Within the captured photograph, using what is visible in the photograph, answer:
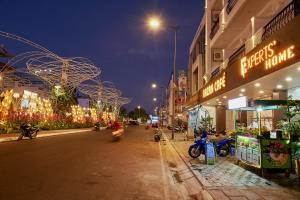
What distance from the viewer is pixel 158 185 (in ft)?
31.3

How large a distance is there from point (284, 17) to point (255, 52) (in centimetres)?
174

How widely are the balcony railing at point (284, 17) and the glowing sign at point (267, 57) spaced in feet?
3.37

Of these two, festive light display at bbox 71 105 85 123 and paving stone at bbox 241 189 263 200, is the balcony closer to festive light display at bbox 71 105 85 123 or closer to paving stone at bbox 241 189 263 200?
paving stone at bbox 241 189 263 200

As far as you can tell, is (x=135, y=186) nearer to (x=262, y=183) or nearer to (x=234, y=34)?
(x=262, y=183)

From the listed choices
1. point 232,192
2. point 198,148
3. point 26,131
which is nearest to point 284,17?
point 198,148

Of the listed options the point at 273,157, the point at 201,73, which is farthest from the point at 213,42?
the point at 273,157

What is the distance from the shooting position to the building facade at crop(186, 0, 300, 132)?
11.1 meters

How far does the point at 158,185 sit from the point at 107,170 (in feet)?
9.41

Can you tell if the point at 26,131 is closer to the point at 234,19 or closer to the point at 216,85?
the point at 216,85

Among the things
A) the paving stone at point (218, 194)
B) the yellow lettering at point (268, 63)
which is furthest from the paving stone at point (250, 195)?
the yellow lettering at point (268, 63)

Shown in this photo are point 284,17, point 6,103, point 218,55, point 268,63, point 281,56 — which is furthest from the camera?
point 6,103

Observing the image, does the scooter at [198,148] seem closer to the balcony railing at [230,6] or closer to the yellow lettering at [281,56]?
the yellow lettering at [281,56]

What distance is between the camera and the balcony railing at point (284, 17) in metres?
11.7

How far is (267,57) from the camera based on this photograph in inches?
482
